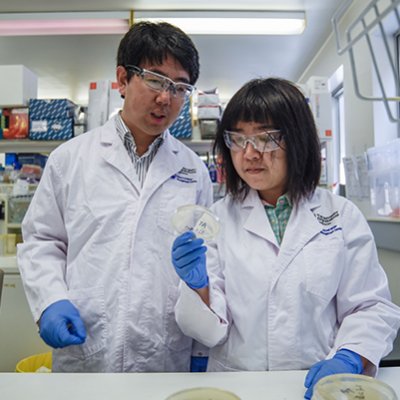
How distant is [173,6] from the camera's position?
3430 millimetres

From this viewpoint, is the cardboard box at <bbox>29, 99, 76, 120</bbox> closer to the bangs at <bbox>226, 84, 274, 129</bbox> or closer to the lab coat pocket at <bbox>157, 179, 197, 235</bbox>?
the lab coat pocket at <bbox>157, 179, 197, 235</bbox>

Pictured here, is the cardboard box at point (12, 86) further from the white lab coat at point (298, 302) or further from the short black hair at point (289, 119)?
the white lab coat at point (298, 302)

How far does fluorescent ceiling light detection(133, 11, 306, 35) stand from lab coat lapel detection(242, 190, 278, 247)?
2670 millimetres

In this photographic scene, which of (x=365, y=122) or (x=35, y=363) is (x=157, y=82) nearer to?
(x=35, y=363)

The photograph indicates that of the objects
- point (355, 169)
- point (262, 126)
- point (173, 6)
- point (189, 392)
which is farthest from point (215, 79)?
point (189, 392)

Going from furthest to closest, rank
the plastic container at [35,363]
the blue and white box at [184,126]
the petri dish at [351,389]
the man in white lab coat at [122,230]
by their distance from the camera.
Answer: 1. the blue and white box at [184,126]
2. the plastic container at [35,363]
3. the man in white lab coat at [122,230]
4. the petri dish at [351,389]

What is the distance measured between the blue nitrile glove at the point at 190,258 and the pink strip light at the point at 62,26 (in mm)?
3199

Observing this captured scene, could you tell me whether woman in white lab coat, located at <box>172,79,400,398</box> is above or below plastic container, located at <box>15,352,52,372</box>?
above

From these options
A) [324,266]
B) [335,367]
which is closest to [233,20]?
[324,266]

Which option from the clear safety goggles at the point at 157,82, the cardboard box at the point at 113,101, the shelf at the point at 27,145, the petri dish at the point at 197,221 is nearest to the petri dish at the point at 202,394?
the petri dish at the point at 197,221

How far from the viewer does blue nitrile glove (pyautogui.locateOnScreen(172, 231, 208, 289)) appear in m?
0.99

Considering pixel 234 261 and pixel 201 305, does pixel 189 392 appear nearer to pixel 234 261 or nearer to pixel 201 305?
pixel 201 305

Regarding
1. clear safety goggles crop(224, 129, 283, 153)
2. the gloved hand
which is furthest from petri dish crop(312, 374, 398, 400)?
the gloved hand

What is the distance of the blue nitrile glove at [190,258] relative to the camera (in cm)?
99
